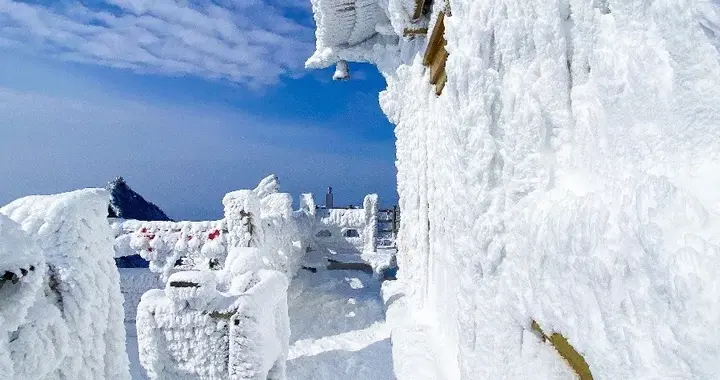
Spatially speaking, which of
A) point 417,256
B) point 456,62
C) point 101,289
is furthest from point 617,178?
point 417,256

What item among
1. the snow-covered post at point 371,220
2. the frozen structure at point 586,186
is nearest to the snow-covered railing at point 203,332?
the frozen structure at point 586,186

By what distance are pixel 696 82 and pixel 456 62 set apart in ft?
3.01

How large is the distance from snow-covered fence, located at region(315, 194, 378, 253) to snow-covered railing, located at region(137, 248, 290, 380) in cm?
594

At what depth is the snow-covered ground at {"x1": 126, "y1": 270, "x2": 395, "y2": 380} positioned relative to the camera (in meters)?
4.77

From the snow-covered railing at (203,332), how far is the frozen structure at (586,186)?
2.11 meters

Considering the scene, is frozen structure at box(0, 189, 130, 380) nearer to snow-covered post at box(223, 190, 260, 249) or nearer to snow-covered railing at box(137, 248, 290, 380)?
snow-covered railing at box(137, 248, 290, 380)

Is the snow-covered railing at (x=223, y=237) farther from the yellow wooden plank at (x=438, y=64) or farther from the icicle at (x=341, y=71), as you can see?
the yellow wooden plank at (x=438, y=64)

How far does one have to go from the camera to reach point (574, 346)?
847mm

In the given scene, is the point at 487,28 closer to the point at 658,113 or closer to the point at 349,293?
the point at 658,113

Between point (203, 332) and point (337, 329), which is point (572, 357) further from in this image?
point (337, 329)

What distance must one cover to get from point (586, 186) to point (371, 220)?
27.9 feet

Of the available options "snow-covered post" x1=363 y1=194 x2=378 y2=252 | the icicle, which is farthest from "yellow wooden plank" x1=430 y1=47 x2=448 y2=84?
"snow-covered post" x1=363 y1=194 x2=378 y2=252

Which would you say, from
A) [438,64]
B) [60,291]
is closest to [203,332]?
[60,291]

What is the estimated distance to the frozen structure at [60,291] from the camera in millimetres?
1375
